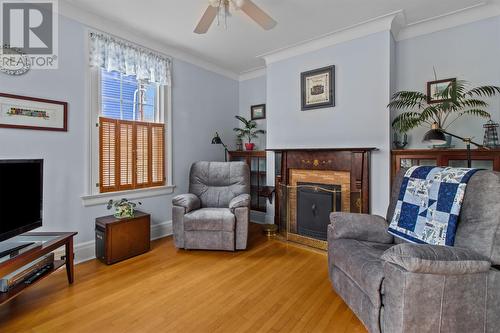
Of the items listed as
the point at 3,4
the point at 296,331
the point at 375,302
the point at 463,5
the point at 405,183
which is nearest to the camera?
the point at 375,302

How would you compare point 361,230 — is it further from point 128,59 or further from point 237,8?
point 128,59

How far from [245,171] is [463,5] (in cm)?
298

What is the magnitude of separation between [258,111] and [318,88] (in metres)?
1.35

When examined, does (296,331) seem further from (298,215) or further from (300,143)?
(300,143)

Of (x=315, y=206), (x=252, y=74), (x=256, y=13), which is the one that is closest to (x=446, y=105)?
(x=315, y=206)

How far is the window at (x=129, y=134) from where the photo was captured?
9.57 ft

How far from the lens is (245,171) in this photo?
3498 millimetres

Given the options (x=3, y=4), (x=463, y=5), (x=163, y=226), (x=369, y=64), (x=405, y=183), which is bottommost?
(x=163, y=226)

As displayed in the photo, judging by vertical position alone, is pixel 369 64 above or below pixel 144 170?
above

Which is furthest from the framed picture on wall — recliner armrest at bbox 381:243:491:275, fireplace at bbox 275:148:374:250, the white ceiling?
recliner armrest at bbox 381:243:491:275

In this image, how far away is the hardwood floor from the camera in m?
1.70

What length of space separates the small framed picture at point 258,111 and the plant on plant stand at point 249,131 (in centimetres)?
11

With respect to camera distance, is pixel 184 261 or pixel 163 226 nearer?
pixel 184 261

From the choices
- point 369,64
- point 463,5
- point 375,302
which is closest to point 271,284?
point 375,302
